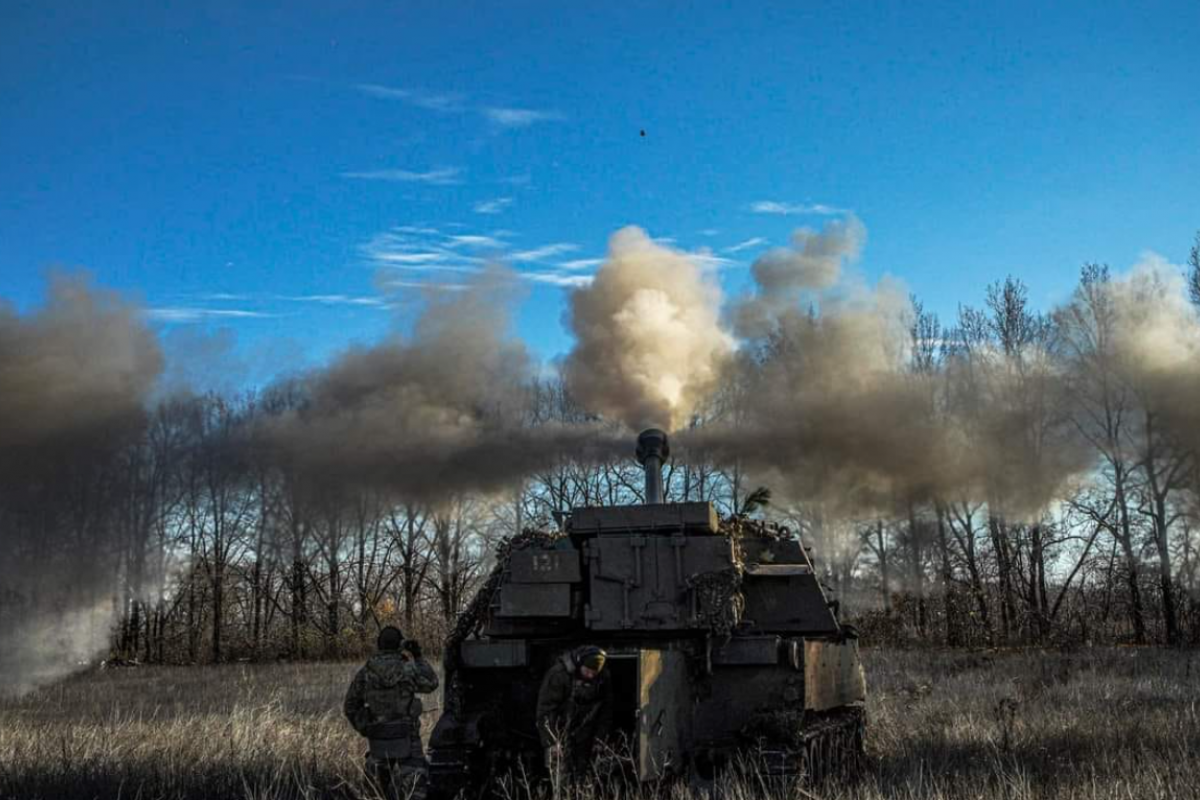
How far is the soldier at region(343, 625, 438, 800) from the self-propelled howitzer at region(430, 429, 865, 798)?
49 centimetres

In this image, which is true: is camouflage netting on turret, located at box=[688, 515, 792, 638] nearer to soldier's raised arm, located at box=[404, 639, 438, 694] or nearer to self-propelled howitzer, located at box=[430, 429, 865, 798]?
self-propelled howitzer, located at box=[430, 429, 865, 798]

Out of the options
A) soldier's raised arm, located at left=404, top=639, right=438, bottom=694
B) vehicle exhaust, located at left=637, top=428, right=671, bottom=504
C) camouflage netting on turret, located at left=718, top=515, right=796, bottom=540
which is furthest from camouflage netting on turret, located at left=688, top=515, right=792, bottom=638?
soldier's raised arm, located at left=404, top=639, right=438, bottom=694

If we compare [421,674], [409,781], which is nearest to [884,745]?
[421,674]

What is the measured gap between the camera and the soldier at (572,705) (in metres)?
8.72

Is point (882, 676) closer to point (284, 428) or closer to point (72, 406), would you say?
point (284, 428)

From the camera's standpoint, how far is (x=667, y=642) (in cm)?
1021

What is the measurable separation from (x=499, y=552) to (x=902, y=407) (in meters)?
7.58

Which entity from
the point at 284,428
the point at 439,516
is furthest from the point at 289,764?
the point at 439,516

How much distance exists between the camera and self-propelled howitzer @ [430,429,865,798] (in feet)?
31.0

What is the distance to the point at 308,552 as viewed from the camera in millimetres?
35938

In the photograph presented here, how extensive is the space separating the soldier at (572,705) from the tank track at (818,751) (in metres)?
1.38

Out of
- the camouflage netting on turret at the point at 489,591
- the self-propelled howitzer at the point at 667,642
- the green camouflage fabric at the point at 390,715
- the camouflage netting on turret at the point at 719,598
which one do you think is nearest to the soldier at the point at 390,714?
the green camouflage fabric at the point at 390,715

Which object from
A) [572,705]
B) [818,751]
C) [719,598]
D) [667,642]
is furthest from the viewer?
[667,642]

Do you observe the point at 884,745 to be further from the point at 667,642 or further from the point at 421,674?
the point at 421,674
